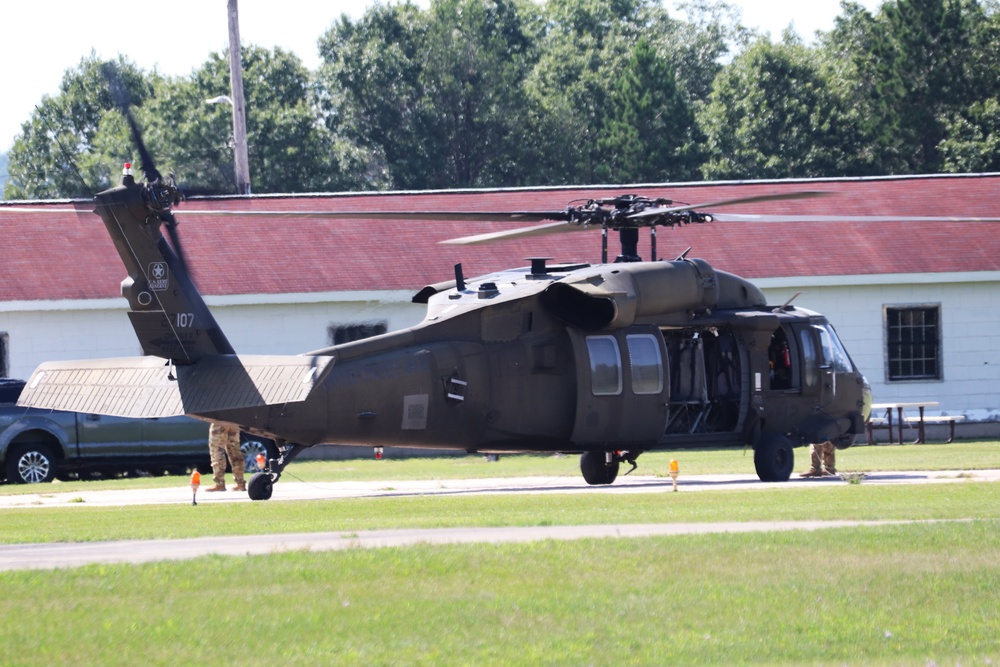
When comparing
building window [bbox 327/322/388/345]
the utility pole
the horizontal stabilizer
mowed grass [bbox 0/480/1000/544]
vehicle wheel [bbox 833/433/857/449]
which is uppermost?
the utility pole

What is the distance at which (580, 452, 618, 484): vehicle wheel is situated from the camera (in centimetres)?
2300

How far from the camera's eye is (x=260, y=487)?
20828 millimetres

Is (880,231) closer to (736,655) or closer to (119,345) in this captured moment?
(119,345)

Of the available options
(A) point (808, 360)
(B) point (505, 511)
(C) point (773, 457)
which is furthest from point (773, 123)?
(B) point (505, 511)

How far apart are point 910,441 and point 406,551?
24.4m

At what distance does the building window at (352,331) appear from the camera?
1379 inches

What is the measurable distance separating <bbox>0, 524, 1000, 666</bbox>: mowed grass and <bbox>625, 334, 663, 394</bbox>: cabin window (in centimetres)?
813

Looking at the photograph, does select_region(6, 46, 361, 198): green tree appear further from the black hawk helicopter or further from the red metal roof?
the black hawk helicopter

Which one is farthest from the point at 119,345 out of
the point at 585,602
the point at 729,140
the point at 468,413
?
the point at 729,140

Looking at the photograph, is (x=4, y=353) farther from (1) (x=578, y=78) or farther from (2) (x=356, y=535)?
(1) (x=578, y=78)

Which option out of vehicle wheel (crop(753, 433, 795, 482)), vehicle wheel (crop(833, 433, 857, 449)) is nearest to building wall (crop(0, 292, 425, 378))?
vehicle wheel (crop(833, 433, 857, 449))

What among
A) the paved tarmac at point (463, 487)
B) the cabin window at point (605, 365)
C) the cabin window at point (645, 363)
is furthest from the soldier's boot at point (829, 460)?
the cabin window at point (605, 365)

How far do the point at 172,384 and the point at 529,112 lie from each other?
214ft

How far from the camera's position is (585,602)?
11.0 meters
